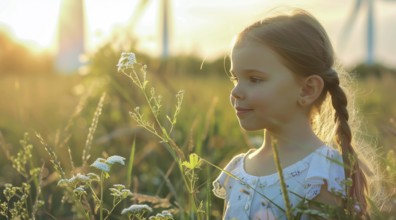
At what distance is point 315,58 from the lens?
1715 mm

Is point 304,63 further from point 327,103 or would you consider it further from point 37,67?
point 37,67

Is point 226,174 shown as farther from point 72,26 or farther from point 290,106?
point 72,26

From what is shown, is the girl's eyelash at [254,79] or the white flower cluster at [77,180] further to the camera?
the girl's eyelash at [254,79]

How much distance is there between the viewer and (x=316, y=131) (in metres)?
1.90

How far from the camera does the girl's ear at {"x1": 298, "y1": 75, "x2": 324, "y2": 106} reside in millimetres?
1714

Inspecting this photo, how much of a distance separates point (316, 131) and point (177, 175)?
0.93m

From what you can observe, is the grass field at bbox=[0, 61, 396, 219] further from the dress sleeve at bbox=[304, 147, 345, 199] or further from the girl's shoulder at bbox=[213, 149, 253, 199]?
the dress sleeve at bbox=[304, 147, 345, 199]

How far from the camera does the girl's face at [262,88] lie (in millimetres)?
1687

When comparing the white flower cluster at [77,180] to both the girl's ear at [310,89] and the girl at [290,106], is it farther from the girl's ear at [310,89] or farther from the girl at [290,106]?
the girl's ear at [310,89]

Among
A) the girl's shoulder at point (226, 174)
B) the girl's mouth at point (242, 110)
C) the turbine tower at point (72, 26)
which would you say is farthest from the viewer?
the turbine tower at point (72, 26)

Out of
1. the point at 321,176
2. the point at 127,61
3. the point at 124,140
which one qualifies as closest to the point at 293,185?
the point at 321,176

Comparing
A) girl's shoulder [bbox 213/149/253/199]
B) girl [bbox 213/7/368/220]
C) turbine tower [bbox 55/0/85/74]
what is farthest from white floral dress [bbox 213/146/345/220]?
turbine tower [bbox 55/0/85/74]

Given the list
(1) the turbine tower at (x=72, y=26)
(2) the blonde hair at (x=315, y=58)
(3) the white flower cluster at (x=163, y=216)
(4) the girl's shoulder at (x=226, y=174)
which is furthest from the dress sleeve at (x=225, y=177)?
(1) the turbine tower at (x=72, y=26)

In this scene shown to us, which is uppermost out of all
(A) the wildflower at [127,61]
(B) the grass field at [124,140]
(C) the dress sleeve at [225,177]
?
(A) the wildflower at [127,61]
